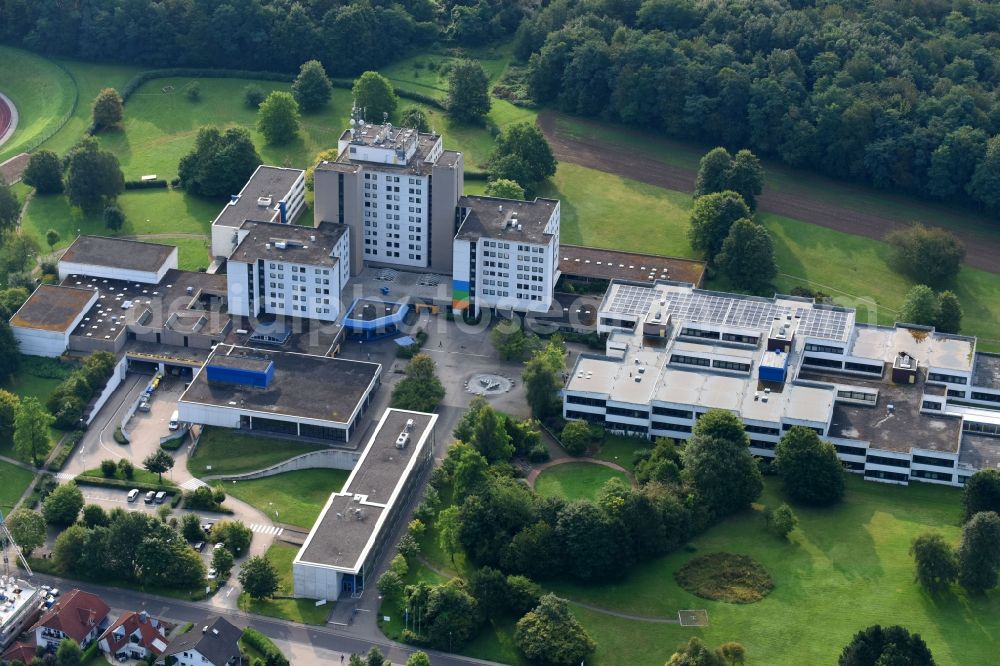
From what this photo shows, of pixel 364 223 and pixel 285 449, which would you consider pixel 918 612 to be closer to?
pixel 285 449

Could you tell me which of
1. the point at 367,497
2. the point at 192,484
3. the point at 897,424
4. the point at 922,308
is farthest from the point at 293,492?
the point at 922,308

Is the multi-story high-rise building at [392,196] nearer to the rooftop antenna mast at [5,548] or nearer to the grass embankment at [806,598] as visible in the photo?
the grass embankment at [806,598]

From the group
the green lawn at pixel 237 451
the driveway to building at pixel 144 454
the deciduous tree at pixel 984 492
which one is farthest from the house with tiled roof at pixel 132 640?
the deciduous tree at pixel 984 492

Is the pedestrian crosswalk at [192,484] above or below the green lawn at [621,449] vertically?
below

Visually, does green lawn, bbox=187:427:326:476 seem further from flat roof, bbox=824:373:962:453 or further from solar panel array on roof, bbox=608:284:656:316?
flat roof, bbox=824:373:962:453

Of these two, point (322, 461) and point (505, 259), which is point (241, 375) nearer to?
point (322, 461)

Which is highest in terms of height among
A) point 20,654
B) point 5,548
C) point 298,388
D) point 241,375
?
point 241,375
